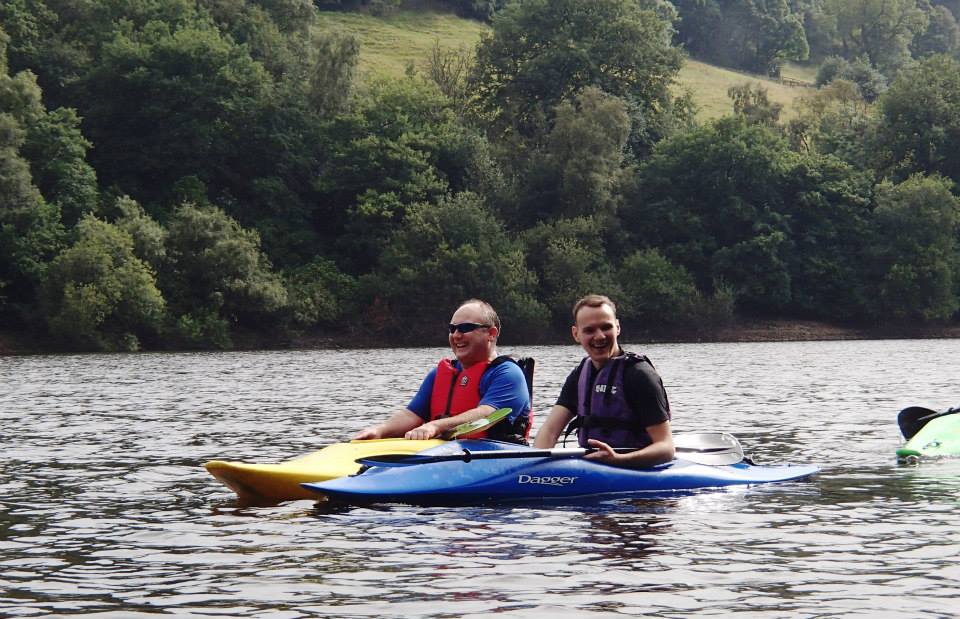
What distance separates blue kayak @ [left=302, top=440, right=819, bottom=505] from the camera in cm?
1155

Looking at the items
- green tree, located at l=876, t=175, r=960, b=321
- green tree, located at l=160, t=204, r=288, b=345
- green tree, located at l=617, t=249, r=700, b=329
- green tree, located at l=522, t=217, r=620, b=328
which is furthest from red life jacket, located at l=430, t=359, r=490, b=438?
green tree, located at l=876, t=175, r=960, b=321

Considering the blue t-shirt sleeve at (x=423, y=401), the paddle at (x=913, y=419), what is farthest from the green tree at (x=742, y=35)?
the blue t-shirt sleeve at (x=423, y=401)

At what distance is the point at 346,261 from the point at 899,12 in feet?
305

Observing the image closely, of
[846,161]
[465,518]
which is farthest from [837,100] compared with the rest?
[465,518]

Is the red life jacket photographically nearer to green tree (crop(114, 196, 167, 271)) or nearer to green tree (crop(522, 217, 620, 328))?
green tree (crop(114, 196, 167, 271))

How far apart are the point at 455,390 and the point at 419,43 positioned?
92.8 m

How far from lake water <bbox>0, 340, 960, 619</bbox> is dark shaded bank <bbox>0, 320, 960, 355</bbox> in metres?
42.6

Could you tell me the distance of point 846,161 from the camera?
3285 inches

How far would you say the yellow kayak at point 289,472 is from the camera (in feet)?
39.1

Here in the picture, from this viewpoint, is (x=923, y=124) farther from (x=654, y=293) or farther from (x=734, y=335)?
(x=654, y=293)

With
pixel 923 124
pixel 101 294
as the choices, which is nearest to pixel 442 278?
pixel 101 294

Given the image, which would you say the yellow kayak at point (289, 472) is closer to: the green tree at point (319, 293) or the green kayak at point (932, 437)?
the green kayak at point (932, 437)

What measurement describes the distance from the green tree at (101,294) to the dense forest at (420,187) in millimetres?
130

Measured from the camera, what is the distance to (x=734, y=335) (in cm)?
7225
